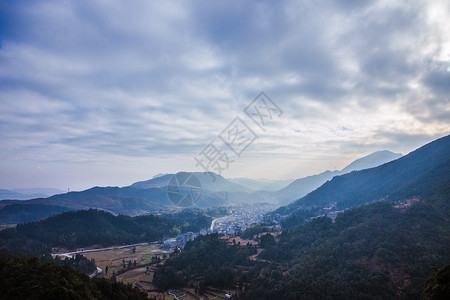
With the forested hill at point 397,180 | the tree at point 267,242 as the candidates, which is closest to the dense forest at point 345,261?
the tree at point 267,242

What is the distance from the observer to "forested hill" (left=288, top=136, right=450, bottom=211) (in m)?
55.6

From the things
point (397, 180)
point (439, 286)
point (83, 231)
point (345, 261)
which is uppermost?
point (397, 180)

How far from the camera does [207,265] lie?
40.5 meters

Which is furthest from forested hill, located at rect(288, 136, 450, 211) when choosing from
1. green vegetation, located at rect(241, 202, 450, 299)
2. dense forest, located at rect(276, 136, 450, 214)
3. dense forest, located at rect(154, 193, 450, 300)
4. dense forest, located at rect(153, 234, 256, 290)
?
dense forest, located at rect(153, 234, 256, 290)

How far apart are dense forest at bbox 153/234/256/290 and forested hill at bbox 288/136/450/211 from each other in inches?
1552

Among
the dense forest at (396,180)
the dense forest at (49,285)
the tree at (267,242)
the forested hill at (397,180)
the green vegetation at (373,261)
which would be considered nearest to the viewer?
the dense forest at (49,285)

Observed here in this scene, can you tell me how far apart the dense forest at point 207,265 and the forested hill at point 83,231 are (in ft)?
103

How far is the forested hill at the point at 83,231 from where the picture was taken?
59.0m

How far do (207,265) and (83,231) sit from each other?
47712mm

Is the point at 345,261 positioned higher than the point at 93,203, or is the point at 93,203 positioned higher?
the point at 93,203

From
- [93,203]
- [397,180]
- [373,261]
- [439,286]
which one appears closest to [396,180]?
[397,180]

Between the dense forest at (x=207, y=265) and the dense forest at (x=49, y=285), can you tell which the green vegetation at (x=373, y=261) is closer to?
the dense forest at (x=207, y=265)

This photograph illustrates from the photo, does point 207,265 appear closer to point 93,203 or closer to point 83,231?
point 83,231

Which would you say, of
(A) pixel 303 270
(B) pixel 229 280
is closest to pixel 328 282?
(A) pixel 303 270
